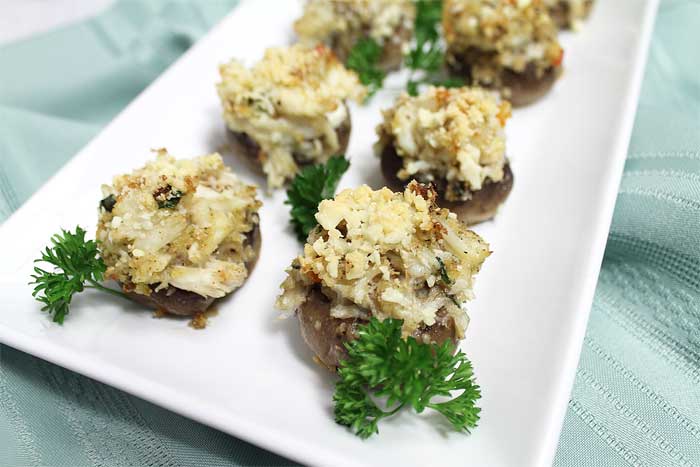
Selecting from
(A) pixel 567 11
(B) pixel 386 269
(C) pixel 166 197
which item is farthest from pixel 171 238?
(A) pixel 567 11

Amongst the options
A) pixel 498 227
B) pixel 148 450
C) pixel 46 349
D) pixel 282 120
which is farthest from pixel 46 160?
pixel 498 227

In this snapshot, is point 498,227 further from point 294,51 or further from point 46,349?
point 46,349

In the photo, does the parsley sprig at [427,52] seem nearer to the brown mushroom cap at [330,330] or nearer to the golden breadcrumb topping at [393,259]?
the golden breadcrumb topping at [393,259]

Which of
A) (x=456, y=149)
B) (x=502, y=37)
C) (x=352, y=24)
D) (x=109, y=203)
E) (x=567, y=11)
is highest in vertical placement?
(x=109, y=203)

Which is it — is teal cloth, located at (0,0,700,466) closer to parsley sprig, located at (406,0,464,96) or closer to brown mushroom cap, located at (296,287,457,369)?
brown mushroom cap, located at (296,287,457,369)

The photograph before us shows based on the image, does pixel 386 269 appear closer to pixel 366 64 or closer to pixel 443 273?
pixel 443 273

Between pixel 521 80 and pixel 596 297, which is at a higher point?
pixel 521 80
